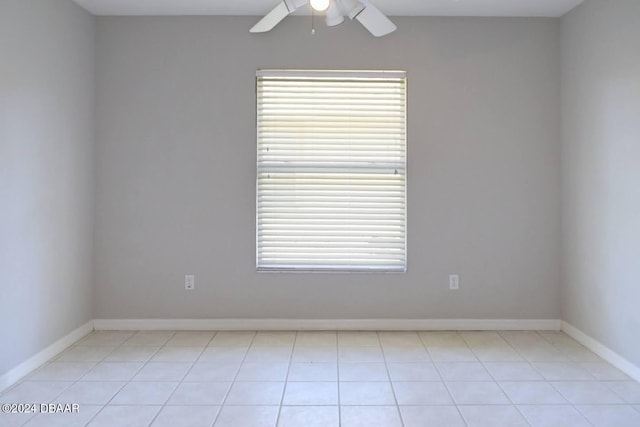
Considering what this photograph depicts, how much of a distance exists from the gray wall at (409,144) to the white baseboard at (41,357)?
0.39 metres

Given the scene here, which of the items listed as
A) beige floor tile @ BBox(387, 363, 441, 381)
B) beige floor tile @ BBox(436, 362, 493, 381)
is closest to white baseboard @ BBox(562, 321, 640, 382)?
beige floor tile @ BBox(436, 362, 493, 381)

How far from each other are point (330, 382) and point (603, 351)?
1930 mm

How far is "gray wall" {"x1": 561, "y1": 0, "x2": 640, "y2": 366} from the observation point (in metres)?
2.69

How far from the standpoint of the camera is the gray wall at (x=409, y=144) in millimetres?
3469

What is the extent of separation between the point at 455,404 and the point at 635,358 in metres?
1.29

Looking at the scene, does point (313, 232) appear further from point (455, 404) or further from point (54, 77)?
point (54, 77)

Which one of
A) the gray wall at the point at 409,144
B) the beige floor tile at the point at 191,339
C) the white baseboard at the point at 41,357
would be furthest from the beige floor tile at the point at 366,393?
the white baseboard at the point at 41,357

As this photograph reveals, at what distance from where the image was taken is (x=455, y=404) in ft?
7.52

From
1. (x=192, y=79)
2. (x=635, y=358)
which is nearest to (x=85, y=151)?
(x=192, y=79)

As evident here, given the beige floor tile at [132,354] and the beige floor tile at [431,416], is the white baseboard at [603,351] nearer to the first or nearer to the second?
the beige floor tile at [431,416]

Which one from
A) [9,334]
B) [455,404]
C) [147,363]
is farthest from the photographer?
[147,363]

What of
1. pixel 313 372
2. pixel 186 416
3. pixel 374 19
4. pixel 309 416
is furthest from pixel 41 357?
pixel 374 19

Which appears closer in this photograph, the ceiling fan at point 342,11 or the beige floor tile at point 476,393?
the ceiling fan at point 342,11

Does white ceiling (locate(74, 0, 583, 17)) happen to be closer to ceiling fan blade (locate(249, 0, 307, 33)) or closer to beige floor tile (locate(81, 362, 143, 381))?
ceiling fan blade (locate(249, 0, 307, 33))
